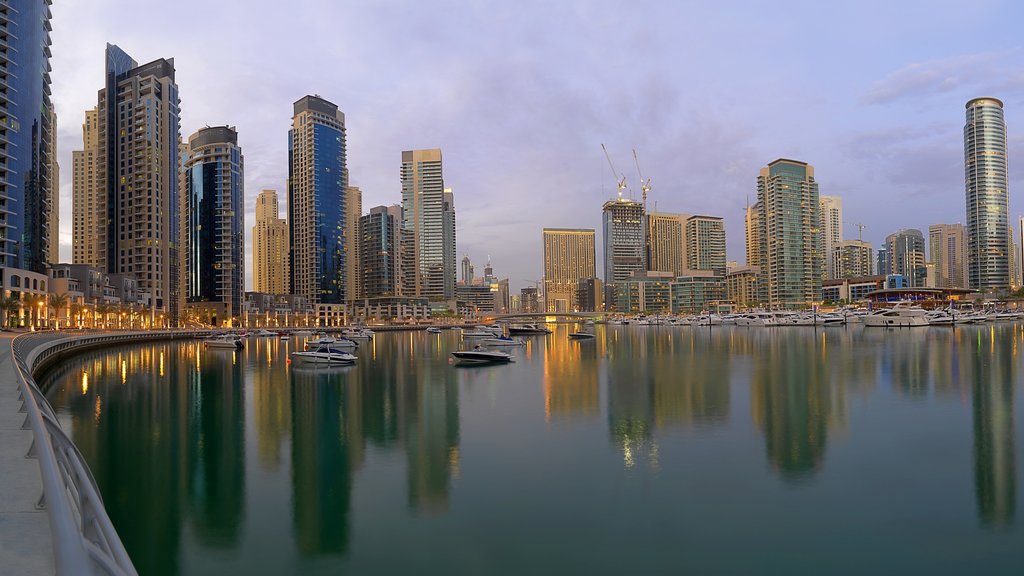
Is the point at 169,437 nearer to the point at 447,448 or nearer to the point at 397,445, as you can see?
the point at 397,445

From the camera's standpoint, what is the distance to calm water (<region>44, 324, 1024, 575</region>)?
14.2 meters

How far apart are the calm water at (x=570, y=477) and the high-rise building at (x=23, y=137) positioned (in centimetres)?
9631

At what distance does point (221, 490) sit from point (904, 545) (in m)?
19.1

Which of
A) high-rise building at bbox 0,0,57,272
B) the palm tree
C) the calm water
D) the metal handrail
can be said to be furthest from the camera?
the palm tree

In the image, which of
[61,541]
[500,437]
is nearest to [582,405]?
[500,437]

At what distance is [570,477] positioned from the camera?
797 inches

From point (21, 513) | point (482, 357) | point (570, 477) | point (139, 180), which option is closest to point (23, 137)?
point (139, 180)

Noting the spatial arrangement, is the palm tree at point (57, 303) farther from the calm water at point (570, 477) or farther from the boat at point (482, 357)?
the boat at point (482, 357)

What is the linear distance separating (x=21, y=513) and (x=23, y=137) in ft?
477

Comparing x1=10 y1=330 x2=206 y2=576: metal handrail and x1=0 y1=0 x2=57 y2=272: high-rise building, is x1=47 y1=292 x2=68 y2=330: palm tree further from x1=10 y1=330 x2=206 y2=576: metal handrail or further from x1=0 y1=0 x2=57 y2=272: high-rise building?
x1=10 y1=330 x2=206 y2=576: metal handrail

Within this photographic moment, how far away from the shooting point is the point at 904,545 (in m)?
14.3

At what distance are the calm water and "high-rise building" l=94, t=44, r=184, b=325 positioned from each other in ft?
532

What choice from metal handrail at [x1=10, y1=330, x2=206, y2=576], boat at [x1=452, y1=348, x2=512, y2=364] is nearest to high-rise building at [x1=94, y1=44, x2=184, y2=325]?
boat at [x1=452, y1=348, x2=512, y2=364]

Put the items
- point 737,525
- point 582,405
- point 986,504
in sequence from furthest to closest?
point 582,405 < point 986,504 < point 737,525
